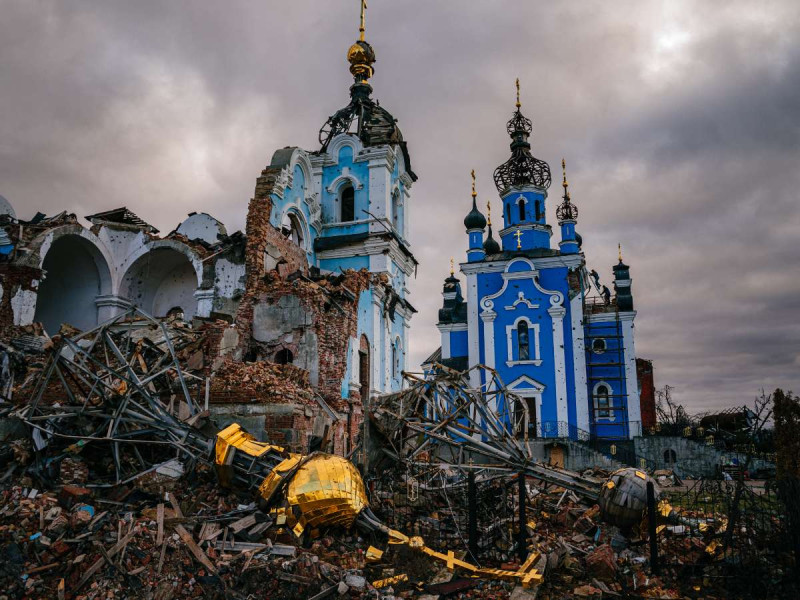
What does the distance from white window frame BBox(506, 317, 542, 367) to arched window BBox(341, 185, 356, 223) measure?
9.31m

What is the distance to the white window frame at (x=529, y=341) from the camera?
99.6ft

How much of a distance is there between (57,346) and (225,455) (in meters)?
4.25

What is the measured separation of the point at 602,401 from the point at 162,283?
20.4 metres

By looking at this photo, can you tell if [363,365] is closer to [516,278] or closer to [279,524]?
[516,278]

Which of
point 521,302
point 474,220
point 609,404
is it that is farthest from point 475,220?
point 609,404

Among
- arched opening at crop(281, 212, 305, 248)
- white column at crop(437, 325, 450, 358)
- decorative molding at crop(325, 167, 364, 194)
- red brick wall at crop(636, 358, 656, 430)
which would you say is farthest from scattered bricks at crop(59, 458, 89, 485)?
red brick wall at crop(636, 358, 656, 430)

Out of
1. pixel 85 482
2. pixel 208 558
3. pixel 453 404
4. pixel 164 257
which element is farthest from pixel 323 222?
pixel 208 558

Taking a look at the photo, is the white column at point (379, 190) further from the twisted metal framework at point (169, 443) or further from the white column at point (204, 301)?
the twisted metal framework at point (169, 443)

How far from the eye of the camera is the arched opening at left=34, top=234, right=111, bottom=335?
70.1 feet

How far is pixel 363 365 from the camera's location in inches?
878

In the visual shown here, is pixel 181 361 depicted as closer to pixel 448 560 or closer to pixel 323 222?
pixel 448 560

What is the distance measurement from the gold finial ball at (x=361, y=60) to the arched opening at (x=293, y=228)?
43.4ft

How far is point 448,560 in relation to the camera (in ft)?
29.8

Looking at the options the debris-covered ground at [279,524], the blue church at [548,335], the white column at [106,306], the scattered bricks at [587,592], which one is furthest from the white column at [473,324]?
the scattered bricks at [587,592]
